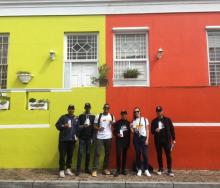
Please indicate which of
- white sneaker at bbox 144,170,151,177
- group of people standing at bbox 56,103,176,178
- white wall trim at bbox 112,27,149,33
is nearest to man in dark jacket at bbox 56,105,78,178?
group of people standing at bbox 56,103,176,178

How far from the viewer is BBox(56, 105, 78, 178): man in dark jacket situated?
10258mm

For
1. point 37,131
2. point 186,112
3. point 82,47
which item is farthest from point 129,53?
point 37,131

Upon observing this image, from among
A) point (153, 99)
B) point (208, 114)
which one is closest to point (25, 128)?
point (153, 99)

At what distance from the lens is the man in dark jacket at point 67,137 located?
10258mm

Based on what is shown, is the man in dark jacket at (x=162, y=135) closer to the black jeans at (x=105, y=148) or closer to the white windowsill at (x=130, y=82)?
the black jeans at (x=105, y=148)

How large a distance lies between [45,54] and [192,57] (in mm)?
5323

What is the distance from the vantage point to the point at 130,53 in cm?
1358

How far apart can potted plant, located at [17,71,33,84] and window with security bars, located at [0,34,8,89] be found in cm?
73

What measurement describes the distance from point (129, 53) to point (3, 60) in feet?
15.5

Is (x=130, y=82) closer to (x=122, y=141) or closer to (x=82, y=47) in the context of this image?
(x=82, y=47)

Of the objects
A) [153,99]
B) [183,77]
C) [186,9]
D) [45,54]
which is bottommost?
[153,99]

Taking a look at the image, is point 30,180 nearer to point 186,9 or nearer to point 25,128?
point 25,128

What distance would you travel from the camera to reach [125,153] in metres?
10.4

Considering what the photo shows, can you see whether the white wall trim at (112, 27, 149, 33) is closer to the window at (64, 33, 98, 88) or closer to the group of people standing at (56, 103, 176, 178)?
the window at (64, 33, 98, 88)
